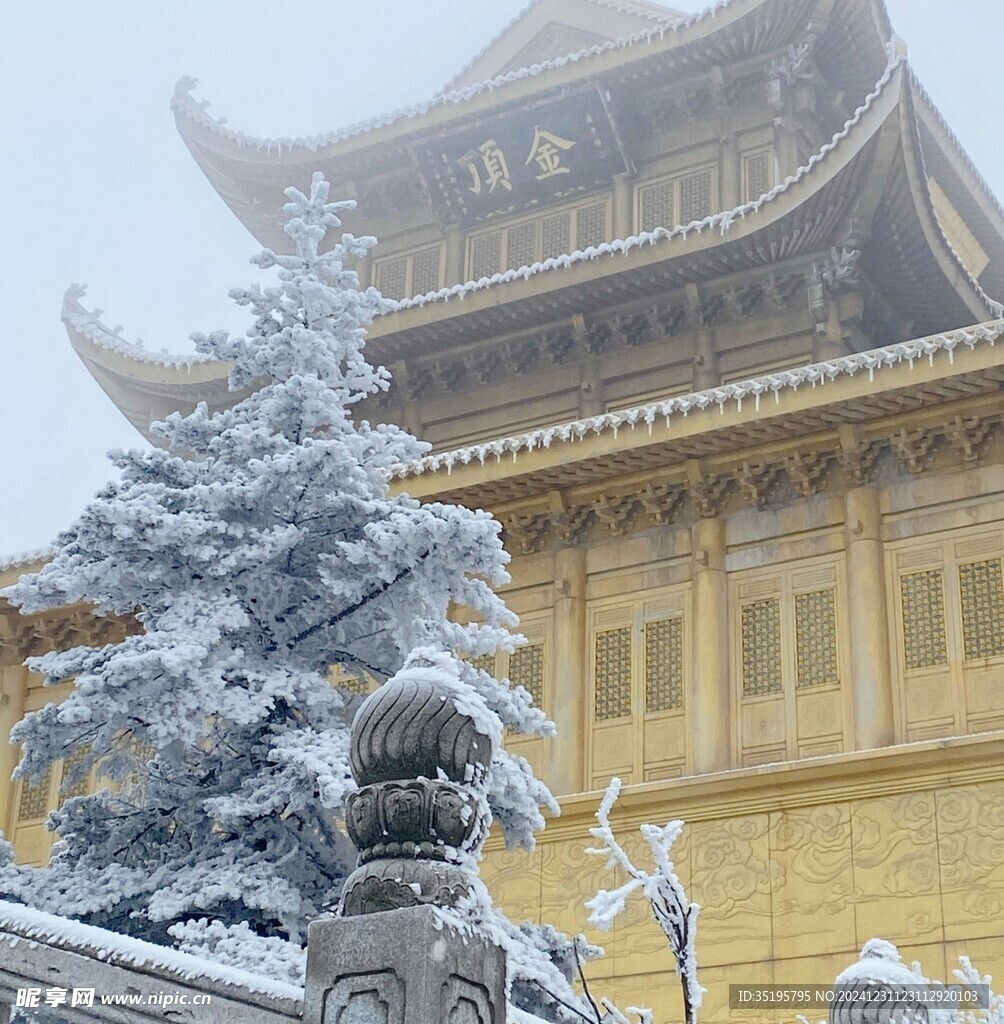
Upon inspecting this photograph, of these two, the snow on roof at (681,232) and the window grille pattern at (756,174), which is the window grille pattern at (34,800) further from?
the window grille pattern at (756,174)

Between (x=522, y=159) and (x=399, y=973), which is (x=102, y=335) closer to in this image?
(x=522, y=159)

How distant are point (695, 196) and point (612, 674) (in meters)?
7.43

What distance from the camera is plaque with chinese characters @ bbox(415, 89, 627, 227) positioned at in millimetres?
19672

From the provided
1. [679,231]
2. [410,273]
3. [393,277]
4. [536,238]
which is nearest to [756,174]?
[679,231]

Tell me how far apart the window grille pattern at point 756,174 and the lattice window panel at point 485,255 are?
10.3 ft

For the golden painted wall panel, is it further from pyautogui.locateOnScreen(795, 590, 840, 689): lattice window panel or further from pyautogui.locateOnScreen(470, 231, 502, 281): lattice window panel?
pyautogui.locateOnScreen(470, 231, 502, 281): lattice window panel

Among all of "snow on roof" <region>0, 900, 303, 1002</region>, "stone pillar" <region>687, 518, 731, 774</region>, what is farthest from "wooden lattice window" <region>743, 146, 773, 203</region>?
"snow on roof" <region>0, 900, 303, 1002</region>

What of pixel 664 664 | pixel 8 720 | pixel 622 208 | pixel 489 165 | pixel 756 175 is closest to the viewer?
pixel 664 664

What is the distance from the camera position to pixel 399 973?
14.1 ft

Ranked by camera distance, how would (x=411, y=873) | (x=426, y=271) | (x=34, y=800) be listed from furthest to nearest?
1. (x=426, y=271)
2. (x=34, y=800)
3. (x=411, y=873)

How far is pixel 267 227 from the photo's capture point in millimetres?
22953

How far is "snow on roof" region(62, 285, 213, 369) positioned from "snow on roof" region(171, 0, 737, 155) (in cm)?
285

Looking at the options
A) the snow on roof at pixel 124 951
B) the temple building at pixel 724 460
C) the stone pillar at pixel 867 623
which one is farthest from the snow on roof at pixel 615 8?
the snow on roof at pixel 124 951

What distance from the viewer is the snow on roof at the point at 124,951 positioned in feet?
15.0
